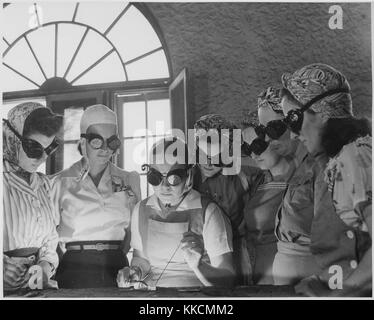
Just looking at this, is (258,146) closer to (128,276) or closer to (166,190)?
(166,190)

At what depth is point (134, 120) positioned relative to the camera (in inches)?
133

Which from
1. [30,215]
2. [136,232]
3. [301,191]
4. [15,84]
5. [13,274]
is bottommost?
[13,274]

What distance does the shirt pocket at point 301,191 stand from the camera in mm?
3271

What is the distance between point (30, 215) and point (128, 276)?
674mm

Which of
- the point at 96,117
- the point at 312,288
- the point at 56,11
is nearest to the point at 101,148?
the point at 96,117

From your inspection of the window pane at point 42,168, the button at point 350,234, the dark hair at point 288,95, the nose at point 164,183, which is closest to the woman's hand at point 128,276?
the nose at point 164,183

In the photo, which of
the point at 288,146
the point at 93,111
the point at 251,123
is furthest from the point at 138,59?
the point at 288,146

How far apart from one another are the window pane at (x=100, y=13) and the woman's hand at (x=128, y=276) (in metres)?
1.40

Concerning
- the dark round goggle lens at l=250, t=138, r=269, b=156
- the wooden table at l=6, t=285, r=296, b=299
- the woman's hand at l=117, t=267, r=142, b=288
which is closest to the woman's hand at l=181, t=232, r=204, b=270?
the wooden table at l=6, t=285, r=296, b=299

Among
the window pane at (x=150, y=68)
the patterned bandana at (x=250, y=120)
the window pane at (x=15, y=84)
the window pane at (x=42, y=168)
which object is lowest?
the window pane at (x=42, y=168)

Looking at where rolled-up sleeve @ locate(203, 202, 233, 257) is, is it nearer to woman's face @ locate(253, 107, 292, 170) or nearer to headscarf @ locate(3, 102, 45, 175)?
woman's face @ locate(253, 107, 292, 170)

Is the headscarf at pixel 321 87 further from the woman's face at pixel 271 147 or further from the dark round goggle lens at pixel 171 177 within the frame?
the dark round goggle lens at pixel 171 177
